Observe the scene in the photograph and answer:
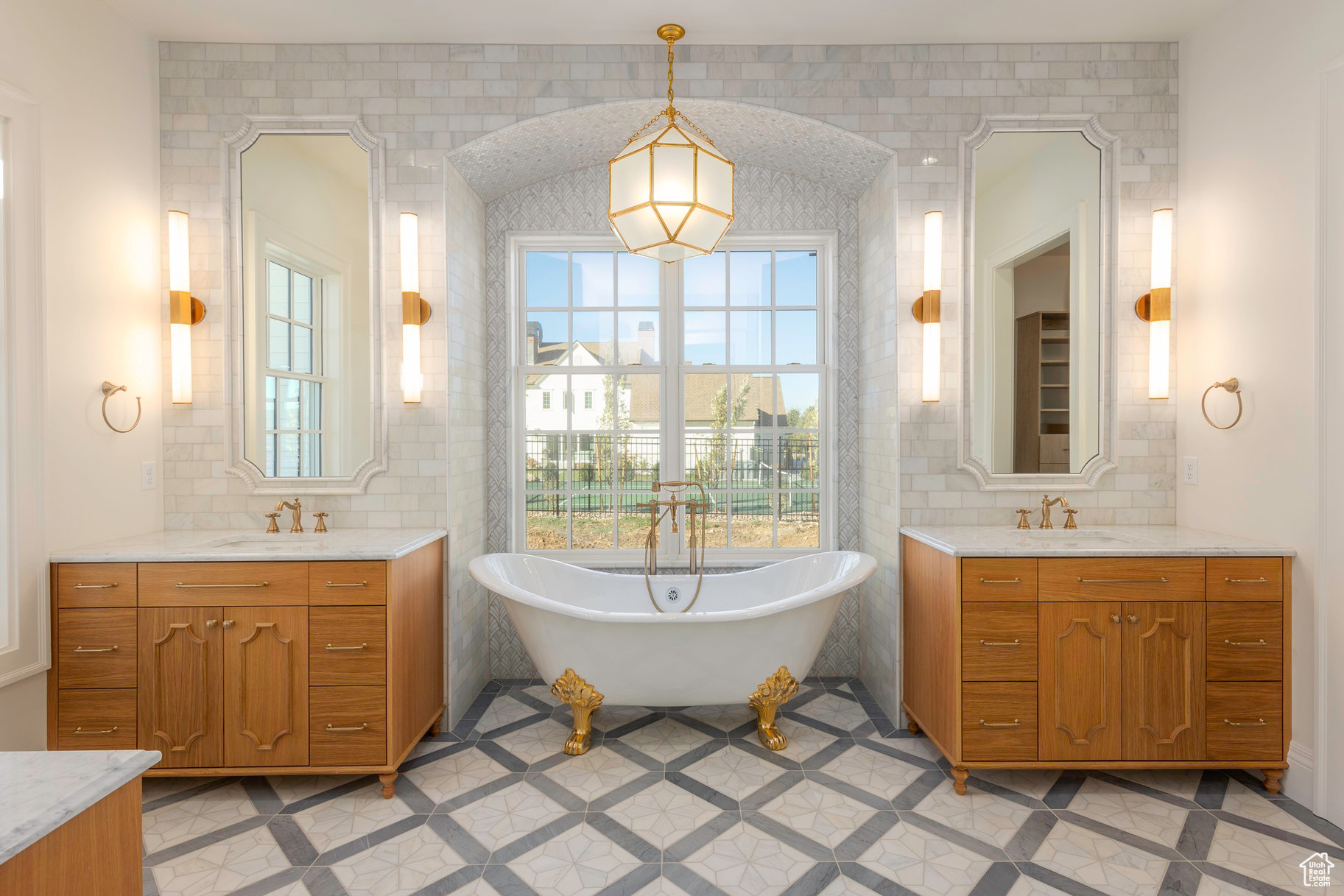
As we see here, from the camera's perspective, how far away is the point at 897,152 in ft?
9.66

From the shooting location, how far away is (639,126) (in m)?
3.15

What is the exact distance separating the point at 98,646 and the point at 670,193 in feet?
8.10

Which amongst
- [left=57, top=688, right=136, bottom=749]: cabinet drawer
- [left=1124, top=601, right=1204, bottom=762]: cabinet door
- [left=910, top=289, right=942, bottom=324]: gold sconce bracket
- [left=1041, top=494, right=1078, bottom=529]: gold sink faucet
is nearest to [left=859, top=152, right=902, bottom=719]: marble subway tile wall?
[left=910, top=289, right=942, bottom=324]: gold sconce bracket

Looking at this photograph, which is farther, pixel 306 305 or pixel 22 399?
pixel 306 305

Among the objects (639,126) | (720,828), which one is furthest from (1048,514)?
(639,126)

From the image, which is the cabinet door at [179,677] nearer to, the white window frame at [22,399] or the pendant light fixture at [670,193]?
the white window frame at [22,399]

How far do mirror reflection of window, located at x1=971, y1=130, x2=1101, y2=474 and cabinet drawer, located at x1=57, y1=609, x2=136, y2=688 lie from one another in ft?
10.7

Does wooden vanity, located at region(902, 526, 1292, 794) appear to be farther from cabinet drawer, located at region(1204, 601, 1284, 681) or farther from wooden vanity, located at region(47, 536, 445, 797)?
wooden vanity, located at region(47, 536, 445, 797)

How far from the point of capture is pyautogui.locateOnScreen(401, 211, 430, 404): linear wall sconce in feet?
9.39

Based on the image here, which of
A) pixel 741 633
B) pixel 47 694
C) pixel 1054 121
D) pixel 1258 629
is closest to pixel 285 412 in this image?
pixel 47 694

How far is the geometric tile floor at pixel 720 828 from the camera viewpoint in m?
1.98

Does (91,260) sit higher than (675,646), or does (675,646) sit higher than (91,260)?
(91,260)

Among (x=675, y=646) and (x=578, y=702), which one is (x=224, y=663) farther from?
(x=675, y=646)

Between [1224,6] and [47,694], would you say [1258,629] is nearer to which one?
[1224,6]
